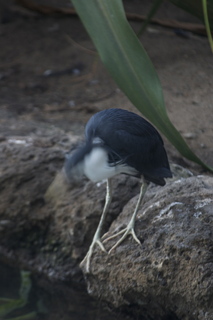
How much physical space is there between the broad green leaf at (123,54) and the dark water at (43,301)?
0.99m

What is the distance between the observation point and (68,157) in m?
2.27

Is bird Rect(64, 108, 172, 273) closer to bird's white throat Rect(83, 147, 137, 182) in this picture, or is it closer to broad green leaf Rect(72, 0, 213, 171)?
bird's white throat Rect(83, 147, 137, 182)

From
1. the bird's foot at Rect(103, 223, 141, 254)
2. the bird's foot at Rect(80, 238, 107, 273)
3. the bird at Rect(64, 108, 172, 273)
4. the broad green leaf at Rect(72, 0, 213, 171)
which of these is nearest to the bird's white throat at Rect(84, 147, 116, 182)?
the bird at Rect(64, 108, 172, 273)

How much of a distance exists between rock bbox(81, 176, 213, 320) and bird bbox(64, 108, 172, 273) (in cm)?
8

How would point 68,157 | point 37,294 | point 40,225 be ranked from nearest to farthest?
point 68,157, point 37,294, point 40,225

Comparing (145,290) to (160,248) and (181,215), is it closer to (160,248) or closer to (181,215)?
(160,248)

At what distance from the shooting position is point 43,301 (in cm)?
284

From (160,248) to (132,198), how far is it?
1.62 ft

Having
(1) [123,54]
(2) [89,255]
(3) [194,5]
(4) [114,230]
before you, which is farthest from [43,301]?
(3) [194,5]

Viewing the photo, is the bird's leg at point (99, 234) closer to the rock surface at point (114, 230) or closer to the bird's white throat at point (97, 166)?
the rock surface at point (114, 230)

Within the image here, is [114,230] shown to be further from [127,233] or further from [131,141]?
[131,141]

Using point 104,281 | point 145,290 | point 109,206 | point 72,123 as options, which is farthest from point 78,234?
point 72,123

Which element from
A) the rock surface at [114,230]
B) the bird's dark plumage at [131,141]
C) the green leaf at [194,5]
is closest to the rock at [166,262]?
the rock surface at [114,230]

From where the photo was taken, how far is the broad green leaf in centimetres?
213
